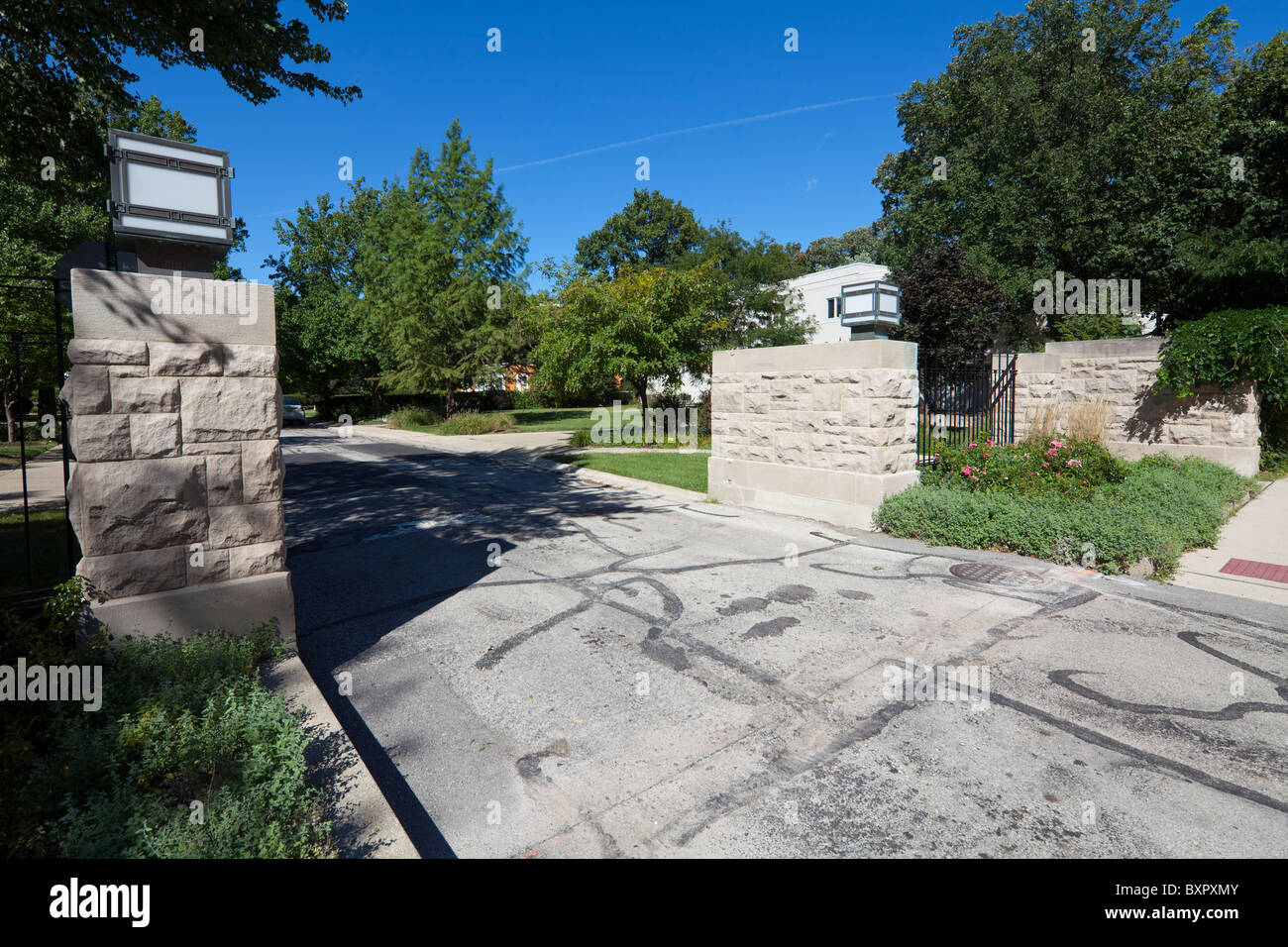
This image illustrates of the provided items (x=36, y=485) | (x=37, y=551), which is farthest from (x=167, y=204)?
(x=36, y=485)

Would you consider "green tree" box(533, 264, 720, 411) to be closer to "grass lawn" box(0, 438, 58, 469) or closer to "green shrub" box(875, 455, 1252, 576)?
"green shrub" box(875, 455, 1252, 576)

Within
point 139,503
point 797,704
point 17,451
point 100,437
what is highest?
point 100,437

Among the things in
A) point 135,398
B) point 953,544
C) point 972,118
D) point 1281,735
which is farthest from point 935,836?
point 972,118

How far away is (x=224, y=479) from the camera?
13.7ft

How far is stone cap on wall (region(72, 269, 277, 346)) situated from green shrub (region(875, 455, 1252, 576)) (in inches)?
278

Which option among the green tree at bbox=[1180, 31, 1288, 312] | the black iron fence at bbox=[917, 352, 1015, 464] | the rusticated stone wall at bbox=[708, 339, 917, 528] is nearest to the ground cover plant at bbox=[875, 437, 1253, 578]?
the rusticated stone wall at bbox=[708, 339, 917, 528]

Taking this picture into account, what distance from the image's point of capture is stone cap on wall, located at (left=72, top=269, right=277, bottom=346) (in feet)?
12.0

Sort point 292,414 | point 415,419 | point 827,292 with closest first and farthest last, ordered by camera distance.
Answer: point 415,419 < point 292,414 < point 827,292

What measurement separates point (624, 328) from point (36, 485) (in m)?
13.6

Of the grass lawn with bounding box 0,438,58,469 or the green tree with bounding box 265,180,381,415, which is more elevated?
the green tree with bounding box 265,180,381,415

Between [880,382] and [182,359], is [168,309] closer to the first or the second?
[182,359]

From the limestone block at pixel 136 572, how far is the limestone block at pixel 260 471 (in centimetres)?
52

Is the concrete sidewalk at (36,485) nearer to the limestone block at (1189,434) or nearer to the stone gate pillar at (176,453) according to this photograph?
the stone gate pillar at (176,453)
